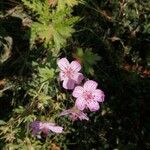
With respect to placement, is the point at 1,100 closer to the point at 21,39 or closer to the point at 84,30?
the point at 21,39

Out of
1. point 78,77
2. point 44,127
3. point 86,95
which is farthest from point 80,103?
point 44,127

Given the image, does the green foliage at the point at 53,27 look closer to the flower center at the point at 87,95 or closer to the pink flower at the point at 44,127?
the flower center at the point at 87,95

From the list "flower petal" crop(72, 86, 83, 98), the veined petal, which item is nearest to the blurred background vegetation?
the veined petal

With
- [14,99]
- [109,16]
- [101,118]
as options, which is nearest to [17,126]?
[14,99]

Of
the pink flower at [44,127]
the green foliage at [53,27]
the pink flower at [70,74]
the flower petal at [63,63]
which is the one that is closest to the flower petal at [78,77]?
the pink flower at [70,74]

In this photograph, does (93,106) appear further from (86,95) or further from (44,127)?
(44,127)

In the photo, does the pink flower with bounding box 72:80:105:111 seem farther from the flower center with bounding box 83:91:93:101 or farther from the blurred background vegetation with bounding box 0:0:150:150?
the blurred background vegetation with bounding box 0:0:150:150
